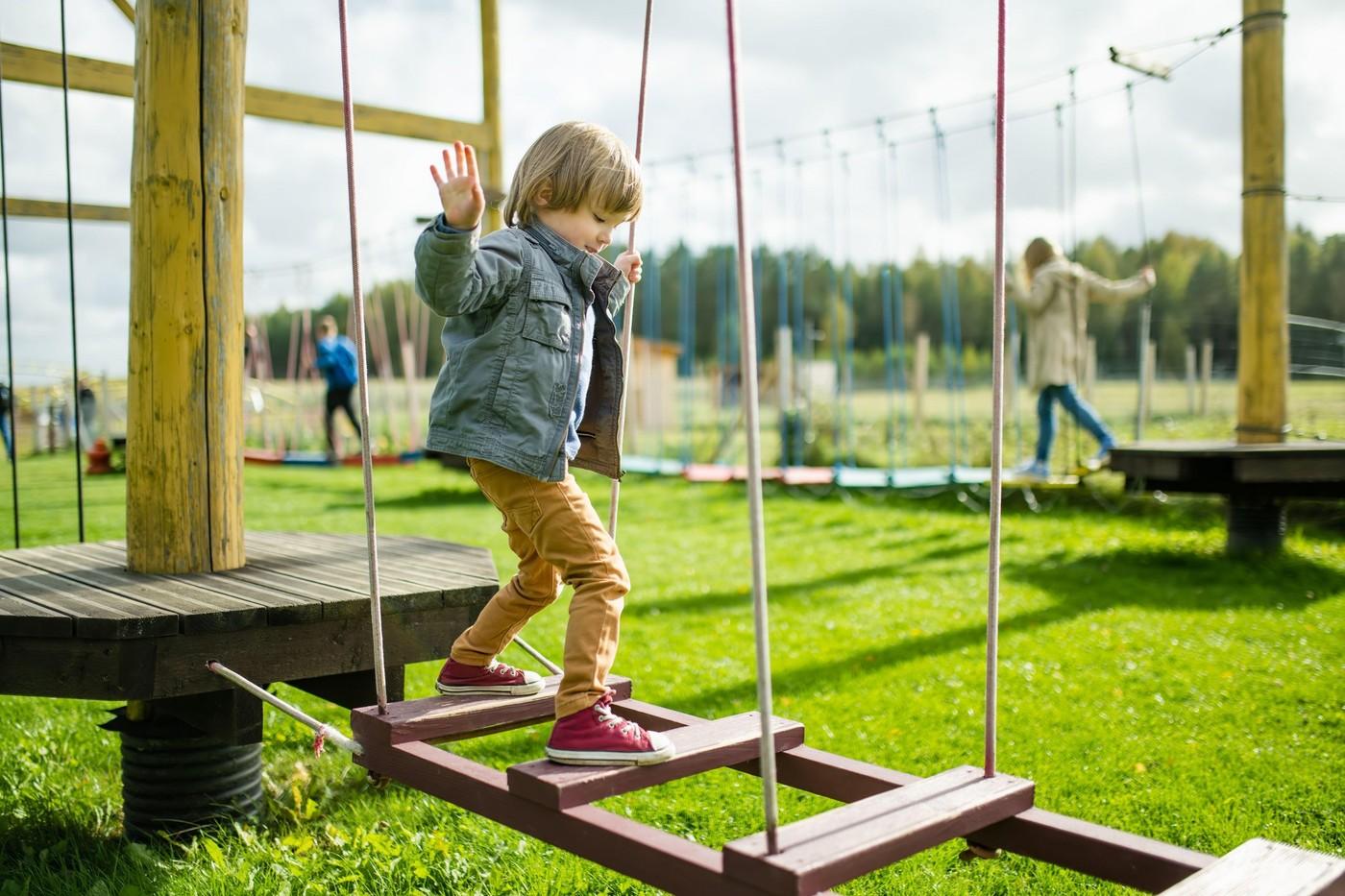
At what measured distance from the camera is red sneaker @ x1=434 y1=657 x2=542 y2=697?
269 cm

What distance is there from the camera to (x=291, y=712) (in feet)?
8.41

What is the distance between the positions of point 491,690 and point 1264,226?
20.8 feet

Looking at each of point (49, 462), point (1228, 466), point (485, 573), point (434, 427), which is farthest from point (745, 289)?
point (49, 462)

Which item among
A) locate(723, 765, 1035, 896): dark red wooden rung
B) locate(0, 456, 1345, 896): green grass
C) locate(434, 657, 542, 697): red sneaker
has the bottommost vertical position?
locate(0, 456, 1345, 896): green grass

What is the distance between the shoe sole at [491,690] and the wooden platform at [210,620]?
1.07 feet

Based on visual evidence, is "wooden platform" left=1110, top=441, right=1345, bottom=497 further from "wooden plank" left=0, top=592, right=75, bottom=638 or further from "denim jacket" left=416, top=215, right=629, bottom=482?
"wooden plank" left=0, top=592, right=75, bottom=638

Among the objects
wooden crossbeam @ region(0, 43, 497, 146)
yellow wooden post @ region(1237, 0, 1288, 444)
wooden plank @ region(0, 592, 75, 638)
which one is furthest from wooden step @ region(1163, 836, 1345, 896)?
yellow wooden post @ region(1237, 0, 1288, 444)

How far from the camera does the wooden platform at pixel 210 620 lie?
103 inches

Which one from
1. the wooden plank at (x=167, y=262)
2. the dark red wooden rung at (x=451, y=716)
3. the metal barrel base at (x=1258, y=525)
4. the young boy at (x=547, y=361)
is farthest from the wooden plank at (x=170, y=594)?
the metal barrel base at (x=1258, y=525)

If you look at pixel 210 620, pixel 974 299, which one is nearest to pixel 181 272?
pixel 210 620

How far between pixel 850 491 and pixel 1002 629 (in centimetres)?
536

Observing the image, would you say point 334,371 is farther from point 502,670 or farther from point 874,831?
point 874,831

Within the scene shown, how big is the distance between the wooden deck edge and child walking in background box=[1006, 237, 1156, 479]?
661cm

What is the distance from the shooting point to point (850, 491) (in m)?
10.9
